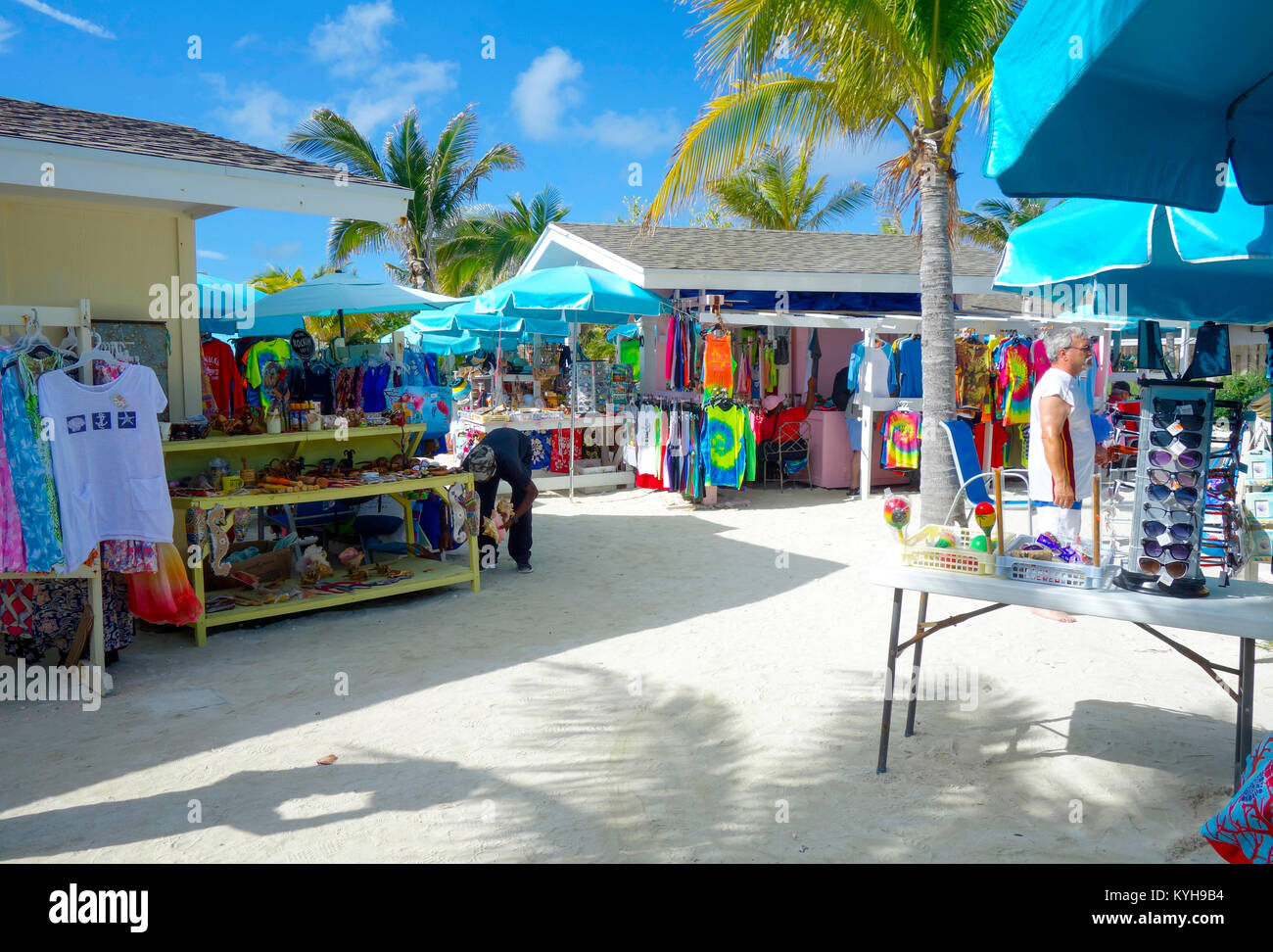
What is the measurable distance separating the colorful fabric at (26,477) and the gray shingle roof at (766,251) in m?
9.10

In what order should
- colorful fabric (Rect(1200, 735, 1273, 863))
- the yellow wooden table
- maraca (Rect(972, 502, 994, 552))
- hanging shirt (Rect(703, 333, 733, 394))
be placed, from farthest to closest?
hanging shirt (Rect(703, 333, 733, 394)) → the yellow wooden table → maraca (Rect(972, 502, 994, 552)) → colorful fabric (Rect(1200, 735, 1273, 863))

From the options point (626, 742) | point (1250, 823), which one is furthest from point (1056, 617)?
point (1250, 823)

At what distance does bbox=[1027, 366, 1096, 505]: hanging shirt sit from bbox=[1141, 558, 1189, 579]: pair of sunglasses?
226cm

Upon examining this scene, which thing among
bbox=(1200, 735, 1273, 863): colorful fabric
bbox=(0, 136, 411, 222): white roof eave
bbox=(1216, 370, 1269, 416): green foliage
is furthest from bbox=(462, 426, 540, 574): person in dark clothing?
bbox=(1216, 370, 1269, 416): green foliage

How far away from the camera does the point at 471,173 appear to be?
27.1 metres

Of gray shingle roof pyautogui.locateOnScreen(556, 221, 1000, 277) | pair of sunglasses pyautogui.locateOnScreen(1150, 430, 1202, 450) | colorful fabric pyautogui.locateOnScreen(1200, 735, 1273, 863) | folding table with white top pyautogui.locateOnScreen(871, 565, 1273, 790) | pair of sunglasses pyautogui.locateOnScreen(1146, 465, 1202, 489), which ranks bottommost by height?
colorful fabric pyautogui.locateOnScreen(1200, 735, 1273, 863)

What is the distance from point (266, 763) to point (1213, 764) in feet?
14.4

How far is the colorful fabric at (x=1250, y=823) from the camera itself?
2.42 metres

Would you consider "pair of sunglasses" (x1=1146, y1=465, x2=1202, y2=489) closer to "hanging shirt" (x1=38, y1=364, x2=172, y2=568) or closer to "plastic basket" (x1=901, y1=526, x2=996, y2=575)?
"plastic basket" (x1=901, y1=526, x2=996, y2=575)

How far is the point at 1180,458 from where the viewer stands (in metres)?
3.60

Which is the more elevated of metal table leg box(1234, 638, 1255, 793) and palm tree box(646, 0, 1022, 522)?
palm tree box(646, 0, 1022, 522)

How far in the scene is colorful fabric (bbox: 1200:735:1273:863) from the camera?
7.93ft

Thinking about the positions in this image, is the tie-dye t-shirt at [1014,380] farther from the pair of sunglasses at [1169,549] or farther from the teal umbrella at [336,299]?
the pair of sunglasses at [1169,549]

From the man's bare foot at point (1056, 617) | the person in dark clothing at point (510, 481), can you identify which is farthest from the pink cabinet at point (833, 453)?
the man's bare foot at point (1056, 617)
